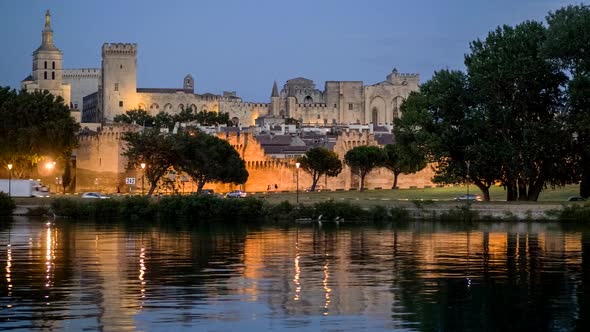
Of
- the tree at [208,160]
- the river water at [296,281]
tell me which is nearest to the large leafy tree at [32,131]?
the tree at [208,160]

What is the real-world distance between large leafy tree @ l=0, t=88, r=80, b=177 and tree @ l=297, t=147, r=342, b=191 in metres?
17.2

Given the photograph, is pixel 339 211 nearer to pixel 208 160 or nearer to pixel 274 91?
pixel 208 160

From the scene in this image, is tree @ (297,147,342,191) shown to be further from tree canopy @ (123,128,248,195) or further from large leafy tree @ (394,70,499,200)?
large leafy tree @ (394,70,499,200)

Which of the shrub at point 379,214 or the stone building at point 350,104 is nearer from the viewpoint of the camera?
the shrub at point 379,214

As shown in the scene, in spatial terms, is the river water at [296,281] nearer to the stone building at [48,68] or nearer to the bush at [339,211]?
the bush at [339,211]

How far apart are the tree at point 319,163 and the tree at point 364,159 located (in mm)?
1142

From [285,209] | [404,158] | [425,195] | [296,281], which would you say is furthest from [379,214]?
[296,281]

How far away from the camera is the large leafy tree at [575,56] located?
5912 cm

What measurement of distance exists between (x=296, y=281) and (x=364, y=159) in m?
66.4

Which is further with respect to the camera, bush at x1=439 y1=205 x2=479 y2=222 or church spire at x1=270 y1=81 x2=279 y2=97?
church spire at x1=270 y1=81 x2=279 y2=97

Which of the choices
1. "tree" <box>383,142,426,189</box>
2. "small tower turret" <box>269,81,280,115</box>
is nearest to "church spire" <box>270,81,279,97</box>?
"small tower turret" <box>269,81,280,115</box>

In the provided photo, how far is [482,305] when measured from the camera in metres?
28.2

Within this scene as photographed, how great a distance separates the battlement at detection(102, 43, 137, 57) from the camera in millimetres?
163875

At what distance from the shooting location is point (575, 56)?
2372 inches
